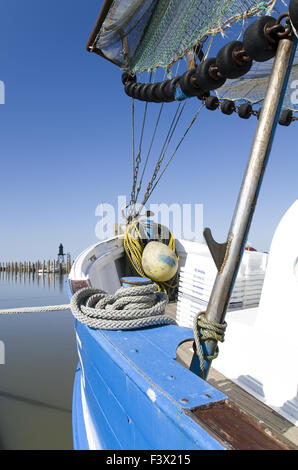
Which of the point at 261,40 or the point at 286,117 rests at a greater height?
the point at 286,117

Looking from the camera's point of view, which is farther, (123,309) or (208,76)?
(123,309)

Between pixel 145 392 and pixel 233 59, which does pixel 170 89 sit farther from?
pixel 145 392

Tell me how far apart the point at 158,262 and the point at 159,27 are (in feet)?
15.4

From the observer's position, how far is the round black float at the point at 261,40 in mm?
1567

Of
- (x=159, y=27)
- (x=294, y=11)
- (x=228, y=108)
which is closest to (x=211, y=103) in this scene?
(x=228, y=108)

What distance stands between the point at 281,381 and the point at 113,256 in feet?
13.4

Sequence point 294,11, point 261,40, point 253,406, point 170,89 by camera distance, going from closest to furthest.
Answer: point 294,11 < point 261,40 < point 253,406 < point 170,89

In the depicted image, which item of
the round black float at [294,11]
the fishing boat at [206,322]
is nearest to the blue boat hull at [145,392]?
the fishing boat at [206,322]

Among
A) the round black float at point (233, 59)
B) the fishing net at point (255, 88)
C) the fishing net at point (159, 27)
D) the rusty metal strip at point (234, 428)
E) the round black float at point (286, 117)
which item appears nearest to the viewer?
the rusty metal strip at point (234, 428)

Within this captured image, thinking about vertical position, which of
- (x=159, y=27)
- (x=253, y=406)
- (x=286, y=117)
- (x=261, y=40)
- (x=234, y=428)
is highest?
(x=159, y=27)

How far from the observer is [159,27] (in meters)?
5.84

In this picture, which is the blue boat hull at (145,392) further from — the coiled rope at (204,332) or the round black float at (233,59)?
the round black float at (233,59)

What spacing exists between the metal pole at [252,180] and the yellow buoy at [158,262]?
12.0 ft

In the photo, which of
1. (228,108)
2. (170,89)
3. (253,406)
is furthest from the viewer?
(228,108)
